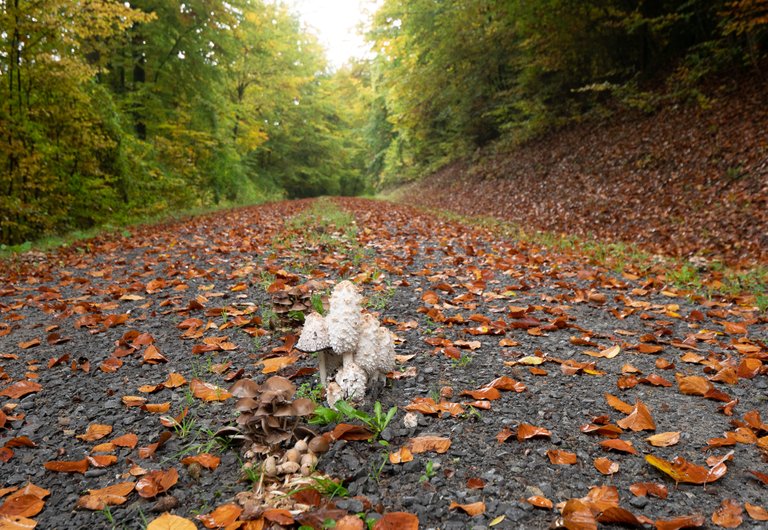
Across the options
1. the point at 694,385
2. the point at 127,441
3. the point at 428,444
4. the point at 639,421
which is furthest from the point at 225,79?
the point at 639,421

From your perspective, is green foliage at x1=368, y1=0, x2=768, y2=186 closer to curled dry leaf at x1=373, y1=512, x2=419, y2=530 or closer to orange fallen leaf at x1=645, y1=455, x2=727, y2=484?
orange fallen leaf at x1=645, y1=455, x2=727, y2=484

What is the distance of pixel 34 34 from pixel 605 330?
8.96m

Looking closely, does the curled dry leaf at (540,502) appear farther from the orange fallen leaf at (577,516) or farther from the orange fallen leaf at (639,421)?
the orange fallen leaf at (639,421)

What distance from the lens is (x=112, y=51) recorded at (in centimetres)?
1140

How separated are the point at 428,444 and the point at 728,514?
1006 millimetres

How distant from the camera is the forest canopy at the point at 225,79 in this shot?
7340 millimetres

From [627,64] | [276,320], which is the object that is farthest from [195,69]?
[276,320]

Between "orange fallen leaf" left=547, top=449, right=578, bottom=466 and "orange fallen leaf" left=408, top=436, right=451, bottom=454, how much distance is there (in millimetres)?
394

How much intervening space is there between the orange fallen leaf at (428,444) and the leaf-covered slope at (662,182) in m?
5.39

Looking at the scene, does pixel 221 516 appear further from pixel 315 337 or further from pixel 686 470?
pixel 686 470

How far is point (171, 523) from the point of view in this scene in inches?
59.2

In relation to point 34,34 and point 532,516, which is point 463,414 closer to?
point 532,516

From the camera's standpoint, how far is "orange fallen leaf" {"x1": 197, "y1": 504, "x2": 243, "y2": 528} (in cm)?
150

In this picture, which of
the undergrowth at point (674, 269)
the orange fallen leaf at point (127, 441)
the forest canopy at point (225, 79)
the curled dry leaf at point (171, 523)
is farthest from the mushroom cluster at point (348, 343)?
the forest canopy at point (225, 79)
